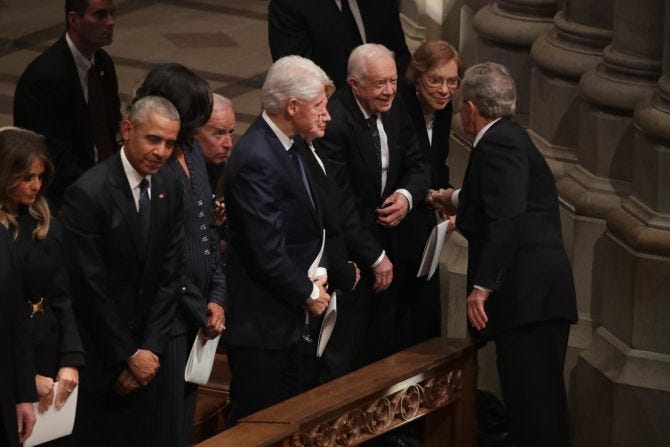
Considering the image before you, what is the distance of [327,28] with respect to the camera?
7.46m

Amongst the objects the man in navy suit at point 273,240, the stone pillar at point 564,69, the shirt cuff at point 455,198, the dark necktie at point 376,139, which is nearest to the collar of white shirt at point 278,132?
the man in navy suit at point 273,240

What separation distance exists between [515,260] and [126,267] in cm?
150

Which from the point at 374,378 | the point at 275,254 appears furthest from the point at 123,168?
the point at 374,378

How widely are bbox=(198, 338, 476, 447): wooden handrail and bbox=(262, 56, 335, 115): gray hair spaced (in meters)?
1.01

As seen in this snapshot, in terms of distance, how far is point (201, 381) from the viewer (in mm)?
5984

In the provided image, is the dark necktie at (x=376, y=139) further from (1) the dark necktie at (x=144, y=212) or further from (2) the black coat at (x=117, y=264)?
(1) the dark necktie at (x=144, y=212)

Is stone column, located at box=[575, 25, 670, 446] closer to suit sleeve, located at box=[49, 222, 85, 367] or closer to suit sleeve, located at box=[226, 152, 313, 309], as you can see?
suit sleeve, located at box=[226, 152, 313, 309]

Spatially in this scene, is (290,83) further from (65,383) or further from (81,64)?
(65,383)

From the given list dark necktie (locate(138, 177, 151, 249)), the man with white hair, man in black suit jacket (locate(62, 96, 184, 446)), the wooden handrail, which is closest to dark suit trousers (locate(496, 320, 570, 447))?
the wooden handrail

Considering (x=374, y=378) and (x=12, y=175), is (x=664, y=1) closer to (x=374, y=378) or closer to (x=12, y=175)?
(x=374, y=378)

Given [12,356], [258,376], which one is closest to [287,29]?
[258,376]

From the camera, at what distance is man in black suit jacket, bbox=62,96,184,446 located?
557 cm

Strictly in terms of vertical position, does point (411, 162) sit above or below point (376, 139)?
below

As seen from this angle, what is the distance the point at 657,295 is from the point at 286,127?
1668 millimetres
